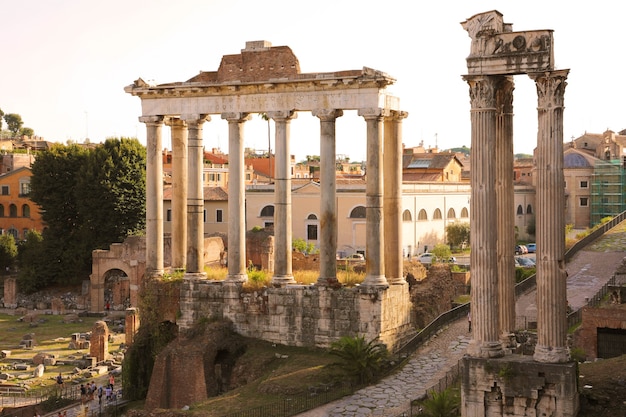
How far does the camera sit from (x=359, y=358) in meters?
23.8

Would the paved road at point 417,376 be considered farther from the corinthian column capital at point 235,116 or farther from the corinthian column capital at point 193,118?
the corinthian column capital at point 193,118

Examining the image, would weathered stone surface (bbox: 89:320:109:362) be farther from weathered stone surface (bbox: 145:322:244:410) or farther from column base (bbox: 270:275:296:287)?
column base (bbox: 270:275:296:287)

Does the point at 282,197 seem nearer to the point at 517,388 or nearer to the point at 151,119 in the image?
the point at 151,119

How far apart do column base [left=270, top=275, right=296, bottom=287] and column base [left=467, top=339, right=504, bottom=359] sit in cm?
1019

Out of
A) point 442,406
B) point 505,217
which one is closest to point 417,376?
point 442,406

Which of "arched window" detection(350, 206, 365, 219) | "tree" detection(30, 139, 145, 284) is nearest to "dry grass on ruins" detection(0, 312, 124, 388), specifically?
"tree" detection(30, 139, 145, 284)

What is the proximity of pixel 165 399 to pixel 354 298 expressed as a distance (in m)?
6.45

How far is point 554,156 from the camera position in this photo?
1731cm

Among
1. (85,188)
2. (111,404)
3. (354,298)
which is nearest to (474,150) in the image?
(354,298)

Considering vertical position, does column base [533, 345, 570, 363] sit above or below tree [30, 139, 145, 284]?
below

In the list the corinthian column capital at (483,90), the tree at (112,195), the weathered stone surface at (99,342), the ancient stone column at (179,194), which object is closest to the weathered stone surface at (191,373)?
the ancient stone column at (179,194)

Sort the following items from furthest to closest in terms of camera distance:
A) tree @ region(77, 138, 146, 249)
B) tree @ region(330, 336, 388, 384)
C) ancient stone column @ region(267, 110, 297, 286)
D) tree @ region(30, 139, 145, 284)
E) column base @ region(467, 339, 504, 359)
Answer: tree @ region(30, 139, 145, 284), tree @ region(77, 138, 146, 249), ancient stone column @ region(267, 110, 297, 286), tree @ region(330, 336, 388, 384), column base @ region(467, 339, 504, 359)

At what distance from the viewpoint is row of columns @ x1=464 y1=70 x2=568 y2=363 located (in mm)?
17344

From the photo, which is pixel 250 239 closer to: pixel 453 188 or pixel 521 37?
pixel 453 188
